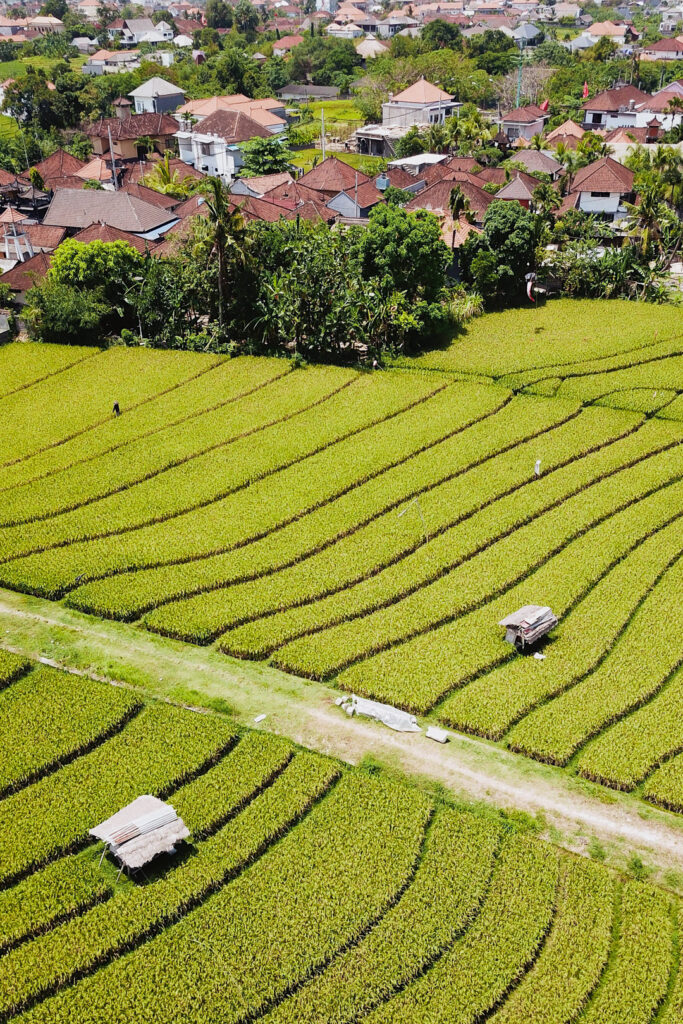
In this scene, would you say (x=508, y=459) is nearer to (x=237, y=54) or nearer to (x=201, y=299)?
(x=201, y=299)

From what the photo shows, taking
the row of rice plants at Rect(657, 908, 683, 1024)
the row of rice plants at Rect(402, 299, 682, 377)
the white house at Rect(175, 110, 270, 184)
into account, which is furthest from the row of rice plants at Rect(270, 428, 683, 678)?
the white house at Rect(175, 110, 270, 184)

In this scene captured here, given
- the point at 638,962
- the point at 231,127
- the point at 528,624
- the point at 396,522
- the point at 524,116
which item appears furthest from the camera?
the point at 524,116

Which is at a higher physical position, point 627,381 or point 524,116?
point 524,116

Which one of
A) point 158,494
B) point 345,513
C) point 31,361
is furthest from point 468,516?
point 31,361

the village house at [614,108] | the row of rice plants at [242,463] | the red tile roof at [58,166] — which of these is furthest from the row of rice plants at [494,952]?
the village house at [614,108]

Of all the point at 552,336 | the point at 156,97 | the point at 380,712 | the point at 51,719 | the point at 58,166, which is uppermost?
the point at 156,97

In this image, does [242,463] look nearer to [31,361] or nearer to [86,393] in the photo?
[86,393]

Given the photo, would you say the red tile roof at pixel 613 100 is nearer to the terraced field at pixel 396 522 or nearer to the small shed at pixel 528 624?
the terraced field at pixel 396 522
